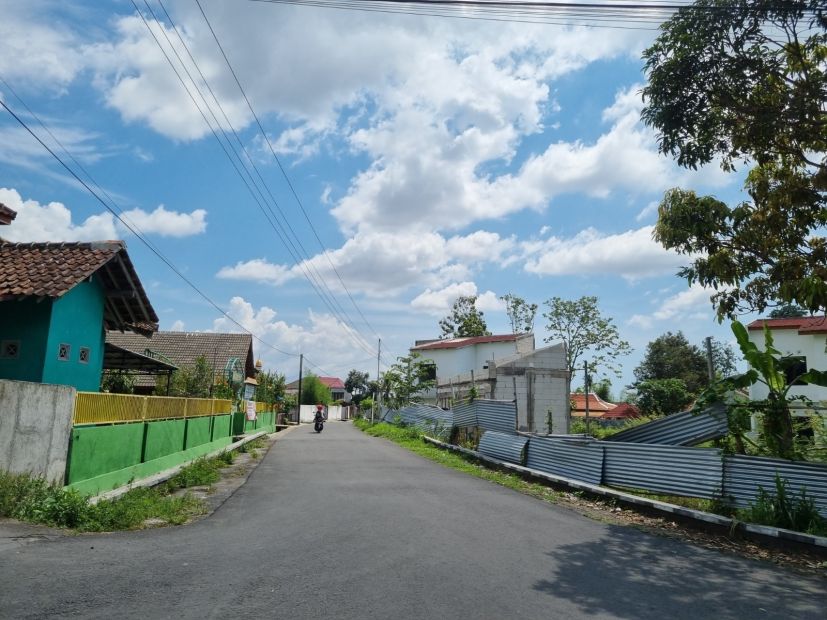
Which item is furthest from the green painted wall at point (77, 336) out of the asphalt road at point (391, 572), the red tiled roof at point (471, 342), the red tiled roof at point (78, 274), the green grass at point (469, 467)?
the red tiled roof at point (471, 342)

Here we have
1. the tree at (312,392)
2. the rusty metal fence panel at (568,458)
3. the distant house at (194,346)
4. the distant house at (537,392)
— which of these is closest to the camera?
the rusty metal fence panel at (568,458)

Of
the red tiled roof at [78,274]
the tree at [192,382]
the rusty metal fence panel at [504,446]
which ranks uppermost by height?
the red tiled roof at [78,274]

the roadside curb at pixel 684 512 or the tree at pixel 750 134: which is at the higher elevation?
the tree at pixel 750 134

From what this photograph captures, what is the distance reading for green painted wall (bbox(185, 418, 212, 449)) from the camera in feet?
53.3

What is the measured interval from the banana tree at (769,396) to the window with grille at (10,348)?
13.3m

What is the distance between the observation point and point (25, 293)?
38.3ft

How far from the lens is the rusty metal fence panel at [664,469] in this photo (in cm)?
903

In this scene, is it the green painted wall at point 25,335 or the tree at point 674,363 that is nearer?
A: the green painted wall at point 25,335

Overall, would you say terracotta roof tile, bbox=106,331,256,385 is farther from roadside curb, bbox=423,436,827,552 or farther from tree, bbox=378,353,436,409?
roadside curb, bbox=423,436,827,552

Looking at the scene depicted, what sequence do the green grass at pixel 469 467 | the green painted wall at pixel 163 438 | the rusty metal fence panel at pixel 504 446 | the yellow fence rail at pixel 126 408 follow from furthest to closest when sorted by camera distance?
1. the rusty metal fence panel at pixel 504 446
2. the green painted wall at pixel 163 438
3. the green grass at pixel 469 467
4. the yellow fence rail at pixel 126 408

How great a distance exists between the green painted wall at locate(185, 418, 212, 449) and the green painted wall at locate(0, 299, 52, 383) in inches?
172

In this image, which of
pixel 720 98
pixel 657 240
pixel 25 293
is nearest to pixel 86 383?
pixel 25 293

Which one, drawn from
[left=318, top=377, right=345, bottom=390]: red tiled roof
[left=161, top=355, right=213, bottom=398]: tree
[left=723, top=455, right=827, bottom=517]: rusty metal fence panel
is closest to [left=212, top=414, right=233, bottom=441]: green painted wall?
[left=161, top=355, right=213, bottom=398]: tree

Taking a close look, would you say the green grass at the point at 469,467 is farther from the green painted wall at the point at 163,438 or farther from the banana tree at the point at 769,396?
the green painted wall at the point at 163,438
